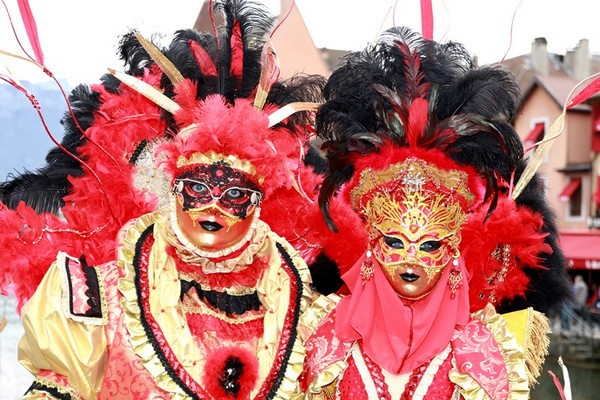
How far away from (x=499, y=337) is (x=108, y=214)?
2.07m

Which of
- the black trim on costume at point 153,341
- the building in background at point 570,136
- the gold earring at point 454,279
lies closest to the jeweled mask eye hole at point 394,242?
the gold earring at point 454,279

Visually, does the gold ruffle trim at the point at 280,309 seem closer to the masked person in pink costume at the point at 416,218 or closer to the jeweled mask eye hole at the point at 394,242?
the masked person in pink costume at the point at 416,218

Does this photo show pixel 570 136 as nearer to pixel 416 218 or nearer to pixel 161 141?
pixel 161 141

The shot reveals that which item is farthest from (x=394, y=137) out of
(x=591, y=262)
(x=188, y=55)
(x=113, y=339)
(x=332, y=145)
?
(x=591, y=262)

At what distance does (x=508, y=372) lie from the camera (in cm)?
326

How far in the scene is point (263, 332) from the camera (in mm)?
3578

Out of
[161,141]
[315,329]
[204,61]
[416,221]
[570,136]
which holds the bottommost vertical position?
[315,329]

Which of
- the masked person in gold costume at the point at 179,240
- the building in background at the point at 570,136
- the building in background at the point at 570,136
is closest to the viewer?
the masked person in gold costume at the point at 179,240

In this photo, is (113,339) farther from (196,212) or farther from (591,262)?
(591,262)

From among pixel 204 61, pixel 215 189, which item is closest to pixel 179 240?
pixel 215 189

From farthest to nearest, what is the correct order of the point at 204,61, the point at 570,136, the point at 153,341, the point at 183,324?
the point at 570,136, the point at 204,61, the point at 183,324, the point at 153,341

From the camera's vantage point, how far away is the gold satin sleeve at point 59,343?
3207mm

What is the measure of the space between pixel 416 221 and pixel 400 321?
0.44 meters

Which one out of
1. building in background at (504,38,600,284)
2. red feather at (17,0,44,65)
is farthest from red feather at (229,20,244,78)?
building in background at (504,38,600,284)
